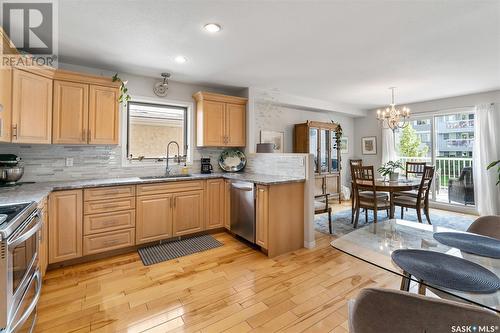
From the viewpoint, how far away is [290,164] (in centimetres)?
327

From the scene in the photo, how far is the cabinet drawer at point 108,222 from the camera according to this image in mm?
2682

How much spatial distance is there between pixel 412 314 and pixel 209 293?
181 centimetres

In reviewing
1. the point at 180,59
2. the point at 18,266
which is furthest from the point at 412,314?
the point at 180,59

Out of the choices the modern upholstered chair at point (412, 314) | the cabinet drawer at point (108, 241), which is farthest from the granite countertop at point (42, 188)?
the modern upholstered chair at point (412, 314)

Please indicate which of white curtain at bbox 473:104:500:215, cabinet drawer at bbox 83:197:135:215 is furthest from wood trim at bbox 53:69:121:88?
white curtain at bbox 473:104:500:215

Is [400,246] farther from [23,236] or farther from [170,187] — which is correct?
[170,187]

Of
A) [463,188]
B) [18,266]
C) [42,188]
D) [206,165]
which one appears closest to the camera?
[18,266]

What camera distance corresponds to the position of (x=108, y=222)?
2.80m

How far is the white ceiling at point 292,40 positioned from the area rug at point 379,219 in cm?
249

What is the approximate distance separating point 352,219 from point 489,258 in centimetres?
303

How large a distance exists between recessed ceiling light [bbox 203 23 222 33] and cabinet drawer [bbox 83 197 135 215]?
7.18ft

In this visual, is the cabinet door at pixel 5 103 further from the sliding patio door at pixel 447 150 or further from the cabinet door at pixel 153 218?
the sliding patio door at pixel 447 150

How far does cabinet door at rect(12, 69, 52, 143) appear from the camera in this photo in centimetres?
231

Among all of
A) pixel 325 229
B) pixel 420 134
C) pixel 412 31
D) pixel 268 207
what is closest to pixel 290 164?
pixel 268 207
